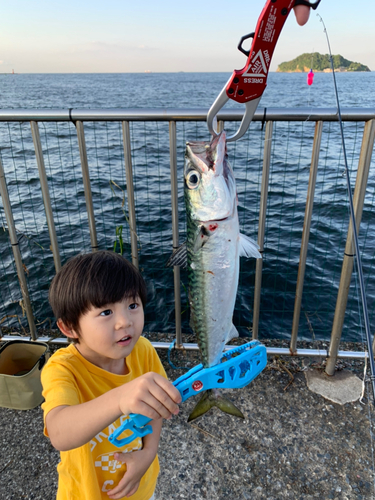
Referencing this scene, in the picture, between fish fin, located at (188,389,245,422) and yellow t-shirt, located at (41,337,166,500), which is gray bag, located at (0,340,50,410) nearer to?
yellow t-shirt, located at (41,337,166,500)

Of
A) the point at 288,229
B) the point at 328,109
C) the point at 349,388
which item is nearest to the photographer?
the point at 328,109

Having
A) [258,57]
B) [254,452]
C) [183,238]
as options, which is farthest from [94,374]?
[183,238]

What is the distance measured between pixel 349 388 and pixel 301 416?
19.6 inches

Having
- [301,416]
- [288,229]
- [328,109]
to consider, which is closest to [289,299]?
[288,229]

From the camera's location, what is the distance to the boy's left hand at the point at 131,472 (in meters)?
1.42

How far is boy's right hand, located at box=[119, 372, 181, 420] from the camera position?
100cm

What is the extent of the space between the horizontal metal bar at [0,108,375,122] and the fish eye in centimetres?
118

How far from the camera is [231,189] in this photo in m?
1.16

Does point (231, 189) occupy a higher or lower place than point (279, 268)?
higher

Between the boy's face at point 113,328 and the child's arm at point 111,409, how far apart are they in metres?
0.21

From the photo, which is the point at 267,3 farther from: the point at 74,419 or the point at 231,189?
the point at 74,419

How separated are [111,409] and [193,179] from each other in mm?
754

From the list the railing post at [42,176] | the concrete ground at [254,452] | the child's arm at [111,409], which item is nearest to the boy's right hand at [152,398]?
the child's arm at [111,409]

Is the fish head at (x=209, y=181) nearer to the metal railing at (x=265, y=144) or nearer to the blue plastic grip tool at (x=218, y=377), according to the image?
the blue plastic grip tool at (x=218, y=377)
